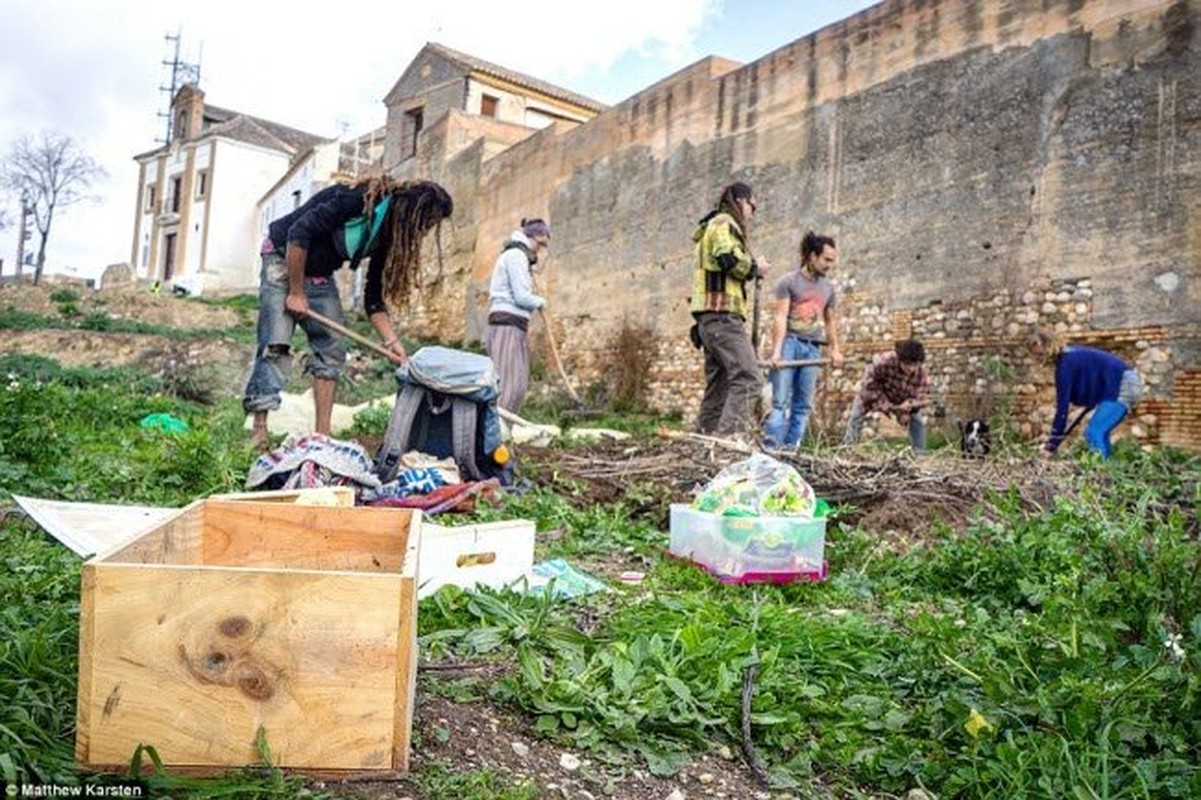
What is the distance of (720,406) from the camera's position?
20.8 ft

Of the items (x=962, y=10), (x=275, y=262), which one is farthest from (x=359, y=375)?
(x=962, y=10)

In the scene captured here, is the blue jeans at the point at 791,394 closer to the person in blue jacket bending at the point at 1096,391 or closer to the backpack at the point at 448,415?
the person in blue jacket bending at the point at 1096,391

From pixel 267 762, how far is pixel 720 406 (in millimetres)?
5136

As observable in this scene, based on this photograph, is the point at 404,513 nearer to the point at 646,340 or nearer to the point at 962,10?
the point at 962,10

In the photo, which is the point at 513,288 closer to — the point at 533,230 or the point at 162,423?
the point at 533,230

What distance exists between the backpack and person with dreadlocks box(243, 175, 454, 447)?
16.6 inches

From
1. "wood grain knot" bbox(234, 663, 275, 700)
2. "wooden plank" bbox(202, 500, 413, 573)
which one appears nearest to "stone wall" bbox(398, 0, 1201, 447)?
"wooden plank" bbox(202, 500, 413, 573)

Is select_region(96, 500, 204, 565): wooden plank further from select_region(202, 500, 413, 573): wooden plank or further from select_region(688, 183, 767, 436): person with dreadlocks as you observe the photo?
select_region(688, 183, 767, 436): person with dreadlocks

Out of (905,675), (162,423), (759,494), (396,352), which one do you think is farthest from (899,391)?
(905,675)

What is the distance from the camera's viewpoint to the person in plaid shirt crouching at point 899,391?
25.5 ft

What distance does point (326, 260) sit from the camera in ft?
17.8

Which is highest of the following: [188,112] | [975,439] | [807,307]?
[188,112]

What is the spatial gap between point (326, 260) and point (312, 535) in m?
3.65

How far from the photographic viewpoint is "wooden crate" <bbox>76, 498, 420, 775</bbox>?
Result: 4.64 feet
